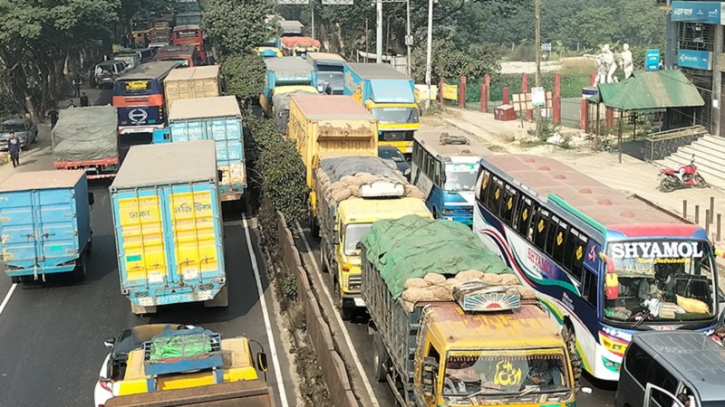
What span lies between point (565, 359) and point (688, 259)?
4.26 m

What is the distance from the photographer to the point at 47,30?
4816cm

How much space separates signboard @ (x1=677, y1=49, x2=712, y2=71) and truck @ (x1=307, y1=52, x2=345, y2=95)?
62.0 ft

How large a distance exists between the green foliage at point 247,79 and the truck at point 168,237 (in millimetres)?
30122

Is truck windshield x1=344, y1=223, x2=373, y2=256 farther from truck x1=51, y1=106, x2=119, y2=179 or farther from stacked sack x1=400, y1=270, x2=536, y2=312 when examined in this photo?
truck x1=51, y1=106, x2=119, y2=179

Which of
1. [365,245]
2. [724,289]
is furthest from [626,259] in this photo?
[724,289]

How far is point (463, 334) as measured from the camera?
12.0m

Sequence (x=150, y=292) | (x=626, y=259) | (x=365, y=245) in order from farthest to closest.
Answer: (x=150, y=292)
(x=365, y=245)
(x=626, y=259)

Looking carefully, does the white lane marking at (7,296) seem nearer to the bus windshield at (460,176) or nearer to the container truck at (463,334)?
the container truck at (463,334)

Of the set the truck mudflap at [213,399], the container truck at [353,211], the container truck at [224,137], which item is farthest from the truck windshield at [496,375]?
the container truck at [224,137]

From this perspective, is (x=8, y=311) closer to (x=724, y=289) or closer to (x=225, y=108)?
(x=225, y=108)

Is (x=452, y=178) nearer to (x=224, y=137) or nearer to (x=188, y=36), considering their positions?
(x=224, y=137)

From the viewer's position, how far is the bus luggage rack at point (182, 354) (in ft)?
38.8

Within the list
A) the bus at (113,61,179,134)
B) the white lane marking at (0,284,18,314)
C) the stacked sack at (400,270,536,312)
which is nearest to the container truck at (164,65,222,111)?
the bus at (113,61,179,134)

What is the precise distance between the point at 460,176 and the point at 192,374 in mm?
13787
